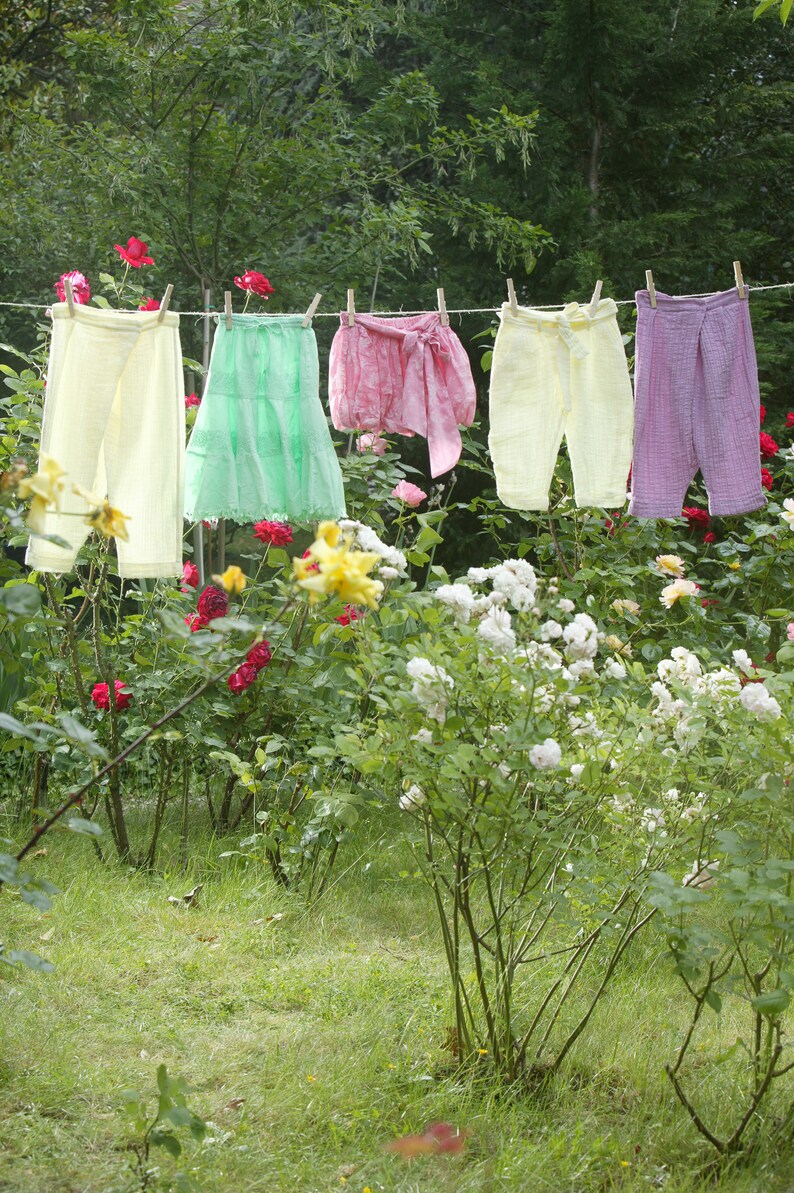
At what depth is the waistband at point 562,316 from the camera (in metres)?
2.80

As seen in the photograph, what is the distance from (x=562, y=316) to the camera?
283cm

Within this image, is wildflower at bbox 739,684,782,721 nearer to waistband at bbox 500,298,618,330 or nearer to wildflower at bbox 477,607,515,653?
wildflower at bbox 477,607,515,653

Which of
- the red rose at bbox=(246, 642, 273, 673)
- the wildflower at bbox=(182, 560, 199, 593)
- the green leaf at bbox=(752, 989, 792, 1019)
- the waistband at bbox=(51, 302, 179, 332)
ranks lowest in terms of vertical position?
the green leaf at bbox=(752, 989, 792, 1019)

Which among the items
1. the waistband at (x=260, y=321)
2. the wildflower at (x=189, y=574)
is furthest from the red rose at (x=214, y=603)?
the waistband at (x=260, y=321)

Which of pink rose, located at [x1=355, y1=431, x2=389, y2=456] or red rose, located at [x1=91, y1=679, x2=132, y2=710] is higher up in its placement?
pink rose, located at [x1=355, y1=431, x2=389, y2=456]

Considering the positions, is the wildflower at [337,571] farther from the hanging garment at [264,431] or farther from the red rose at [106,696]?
the red rose at [106,696]

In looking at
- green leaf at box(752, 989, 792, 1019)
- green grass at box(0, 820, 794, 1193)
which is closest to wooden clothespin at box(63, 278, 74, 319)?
green grass at box(0, 820, 794, 1193)

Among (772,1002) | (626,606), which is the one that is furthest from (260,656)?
(772,1002)

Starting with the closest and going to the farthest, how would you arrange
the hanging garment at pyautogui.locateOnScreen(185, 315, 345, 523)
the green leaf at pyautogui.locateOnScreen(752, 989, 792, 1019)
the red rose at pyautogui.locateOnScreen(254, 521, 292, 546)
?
1. the green leaf at pyautogui.locateOnScreen(752, 989, 792, 1019)
2. the hanging garment at pyautogui.locateOnScreen(185, 315, 345, 523)
3. the red rose at pyautogui.locateOnScreen(254, 521, 292, 546)

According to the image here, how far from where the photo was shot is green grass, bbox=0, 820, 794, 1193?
1.67m

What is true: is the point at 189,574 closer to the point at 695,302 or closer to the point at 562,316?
the point at 562,316

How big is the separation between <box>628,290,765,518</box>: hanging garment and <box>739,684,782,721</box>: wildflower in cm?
131

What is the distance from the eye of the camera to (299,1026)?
2.14 metres

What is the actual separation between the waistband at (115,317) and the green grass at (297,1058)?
1.30m
